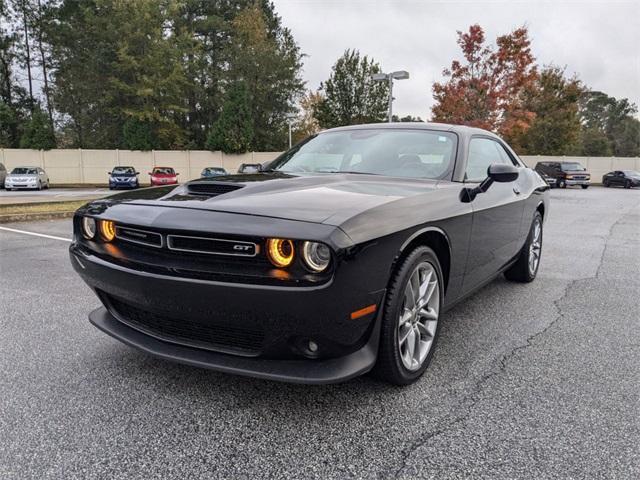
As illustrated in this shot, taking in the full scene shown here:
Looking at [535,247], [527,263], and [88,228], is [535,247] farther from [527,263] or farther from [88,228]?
[88,228]

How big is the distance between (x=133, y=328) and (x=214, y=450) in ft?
2.85

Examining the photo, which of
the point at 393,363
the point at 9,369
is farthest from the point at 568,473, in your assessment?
the point at 9,369

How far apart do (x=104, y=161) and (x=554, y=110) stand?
34.3 m

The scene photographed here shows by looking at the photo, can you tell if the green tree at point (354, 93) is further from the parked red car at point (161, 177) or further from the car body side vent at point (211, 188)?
the car body side vent at point (211, 188)

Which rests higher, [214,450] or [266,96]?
[266,96]

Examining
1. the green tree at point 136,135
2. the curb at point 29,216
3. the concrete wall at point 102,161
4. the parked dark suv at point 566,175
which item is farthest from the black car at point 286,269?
the green tree at point 136,135

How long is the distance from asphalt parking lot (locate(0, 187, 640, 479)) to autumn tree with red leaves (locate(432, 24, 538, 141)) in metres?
24.5

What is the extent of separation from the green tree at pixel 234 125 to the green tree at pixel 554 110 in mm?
21846

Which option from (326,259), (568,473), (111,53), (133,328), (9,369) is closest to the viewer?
(568,473)

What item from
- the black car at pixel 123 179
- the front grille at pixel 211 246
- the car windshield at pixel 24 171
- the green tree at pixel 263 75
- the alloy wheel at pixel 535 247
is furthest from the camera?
the green tree at pixel 263 75

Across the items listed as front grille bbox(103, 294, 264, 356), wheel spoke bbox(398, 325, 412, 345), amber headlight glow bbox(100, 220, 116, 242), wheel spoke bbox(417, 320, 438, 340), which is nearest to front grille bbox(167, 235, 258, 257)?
front grille bbox(103, 294, 264, 356)

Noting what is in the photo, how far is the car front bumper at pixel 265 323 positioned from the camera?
1941 millimetres

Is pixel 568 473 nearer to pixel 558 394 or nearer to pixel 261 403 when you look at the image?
pixel 558 394

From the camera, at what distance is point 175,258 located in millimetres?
2141
